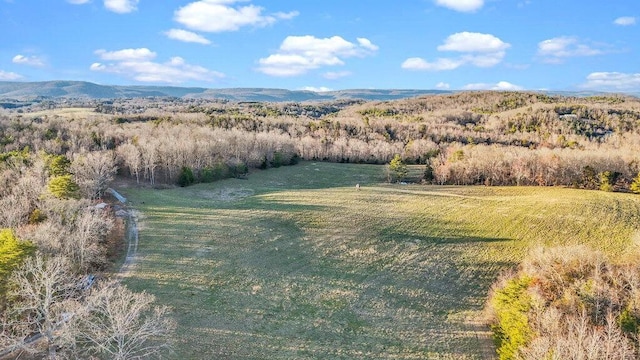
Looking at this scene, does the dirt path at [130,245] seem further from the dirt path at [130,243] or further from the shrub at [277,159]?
the shrub at [277,159]

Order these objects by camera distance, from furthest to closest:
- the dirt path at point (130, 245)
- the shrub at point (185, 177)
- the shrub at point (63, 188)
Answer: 1. the shrub at point (185, 177)
2. the shrub at point (63, 188)
3. the dirt path at point (130, 245)

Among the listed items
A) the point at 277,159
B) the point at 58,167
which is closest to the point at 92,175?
the point at 58,167

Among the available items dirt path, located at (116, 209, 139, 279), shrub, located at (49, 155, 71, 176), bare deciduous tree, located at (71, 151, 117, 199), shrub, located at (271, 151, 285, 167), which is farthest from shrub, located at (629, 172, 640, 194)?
shrub, located at (49, 155, 71, 176)

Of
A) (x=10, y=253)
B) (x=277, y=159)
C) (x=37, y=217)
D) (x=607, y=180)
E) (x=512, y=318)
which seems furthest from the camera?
(x=277, y=159)

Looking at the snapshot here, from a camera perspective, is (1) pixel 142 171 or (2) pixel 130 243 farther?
(1) pixel 142 171

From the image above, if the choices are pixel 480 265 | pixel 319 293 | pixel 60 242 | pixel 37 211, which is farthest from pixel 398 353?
pixel 37 211

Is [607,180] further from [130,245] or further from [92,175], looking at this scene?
[92,175]

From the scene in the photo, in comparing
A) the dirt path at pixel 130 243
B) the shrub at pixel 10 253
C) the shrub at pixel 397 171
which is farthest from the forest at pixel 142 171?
the shrub at pixel 397 171
